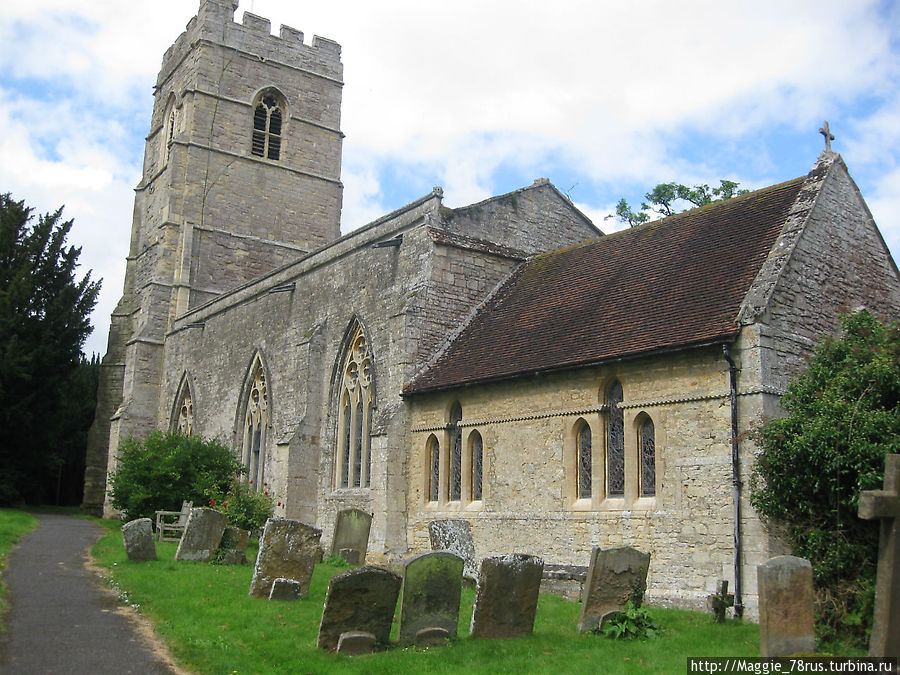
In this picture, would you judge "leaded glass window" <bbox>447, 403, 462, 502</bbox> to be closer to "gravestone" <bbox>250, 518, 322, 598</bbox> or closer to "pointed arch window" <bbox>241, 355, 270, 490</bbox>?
"gravestone" <bbox>250, 518, 322, 598</bbox>

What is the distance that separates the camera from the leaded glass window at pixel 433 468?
1797 cm

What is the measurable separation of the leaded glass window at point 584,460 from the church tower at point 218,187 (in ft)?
74.7

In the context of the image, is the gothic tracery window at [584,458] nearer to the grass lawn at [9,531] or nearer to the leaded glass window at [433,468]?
the leaded glass window at [433,468]

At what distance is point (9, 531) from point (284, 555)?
1177cm

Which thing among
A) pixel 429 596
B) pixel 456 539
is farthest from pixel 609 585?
pixel 456 539

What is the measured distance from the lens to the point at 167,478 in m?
23.8

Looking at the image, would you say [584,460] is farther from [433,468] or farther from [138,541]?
[138,541]

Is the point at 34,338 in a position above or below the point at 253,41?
below

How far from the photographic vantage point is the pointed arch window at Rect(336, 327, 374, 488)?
20766 millimetres

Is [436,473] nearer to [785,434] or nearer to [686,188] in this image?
[785,434]

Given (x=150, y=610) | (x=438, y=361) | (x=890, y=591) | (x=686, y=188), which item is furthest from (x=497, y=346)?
(x=686, y=188)

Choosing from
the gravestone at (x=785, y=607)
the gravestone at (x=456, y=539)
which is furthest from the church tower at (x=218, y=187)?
the gravestone at (x=785, y=607)

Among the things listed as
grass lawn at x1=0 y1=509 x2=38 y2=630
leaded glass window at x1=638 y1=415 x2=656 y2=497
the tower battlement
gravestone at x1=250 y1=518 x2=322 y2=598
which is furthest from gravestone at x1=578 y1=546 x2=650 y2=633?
the tower battlement

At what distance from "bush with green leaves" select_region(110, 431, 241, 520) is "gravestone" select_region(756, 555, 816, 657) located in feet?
56.1
